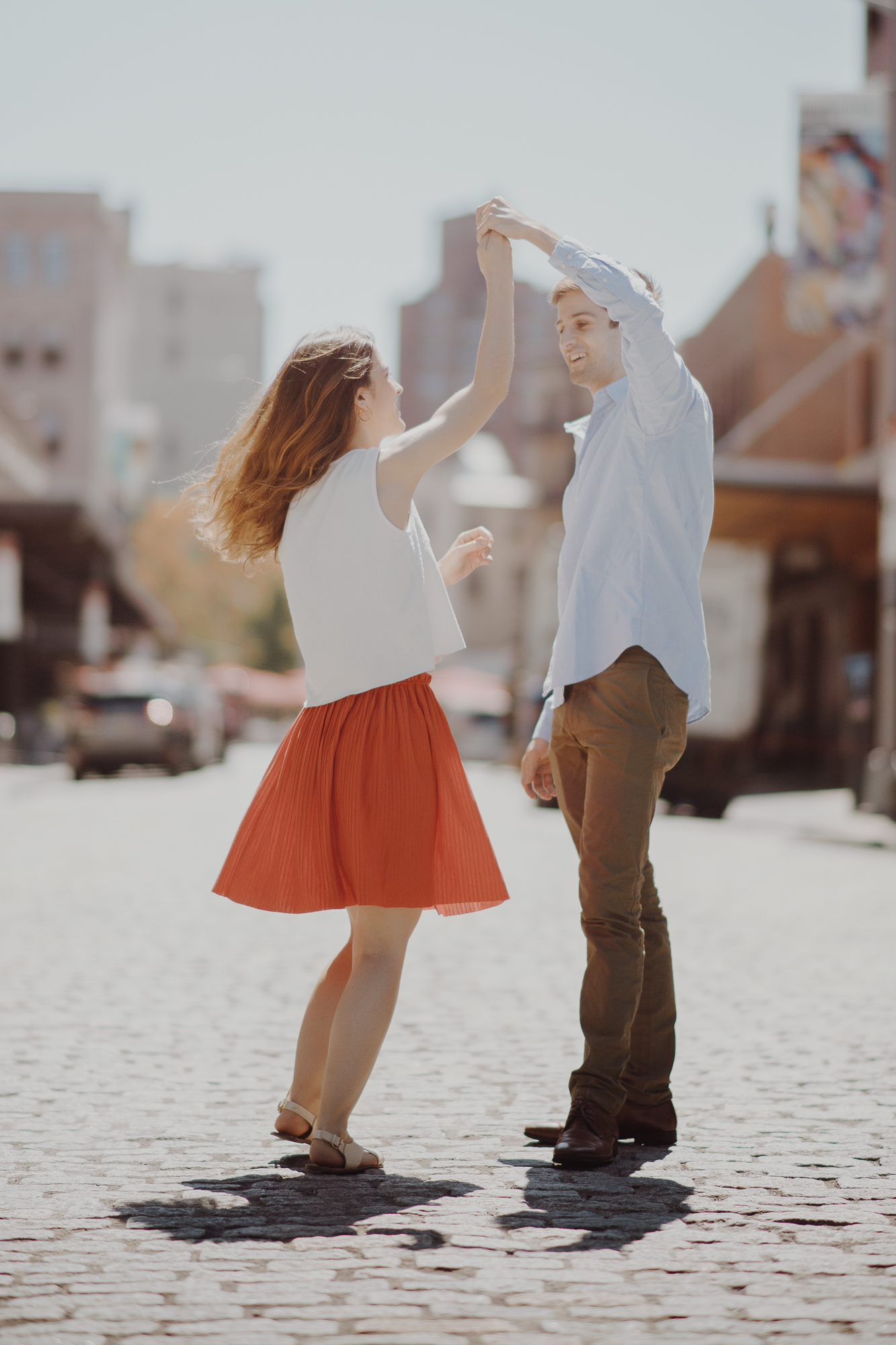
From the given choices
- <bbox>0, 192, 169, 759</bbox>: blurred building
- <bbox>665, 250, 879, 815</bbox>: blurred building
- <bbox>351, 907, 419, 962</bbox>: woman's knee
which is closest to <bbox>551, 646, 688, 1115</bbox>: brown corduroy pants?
<bbox>351, 907, 419, 962</bbox>: woman's knee

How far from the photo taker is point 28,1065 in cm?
506

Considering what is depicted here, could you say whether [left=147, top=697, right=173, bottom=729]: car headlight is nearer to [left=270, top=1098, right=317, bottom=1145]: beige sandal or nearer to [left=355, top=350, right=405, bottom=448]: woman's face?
[left=270, top=1098, right=317, bottom=1145]: beige sandal

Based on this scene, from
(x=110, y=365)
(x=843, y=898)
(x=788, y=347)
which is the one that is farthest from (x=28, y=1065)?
(x=110, y=365)

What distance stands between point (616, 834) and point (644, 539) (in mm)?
655

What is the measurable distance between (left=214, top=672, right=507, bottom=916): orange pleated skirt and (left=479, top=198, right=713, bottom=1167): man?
28 centimetres

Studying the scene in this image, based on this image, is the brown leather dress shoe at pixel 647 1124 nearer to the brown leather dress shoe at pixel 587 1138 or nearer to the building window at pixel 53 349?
the brown leather dress shoe at pixel 587 1138

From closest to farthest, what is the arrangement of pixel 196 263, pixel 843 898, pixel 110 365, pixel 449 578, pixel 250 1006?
pixel 449 578
pixel 250 1006
pixel 843 898
pixel 110 365
pixel 196 263

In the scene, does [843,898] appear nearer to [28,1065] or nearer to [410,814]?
[28,1065]

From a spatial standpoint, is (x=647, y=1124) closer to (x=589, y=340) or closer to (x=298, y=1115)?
(x=298, y=1115)

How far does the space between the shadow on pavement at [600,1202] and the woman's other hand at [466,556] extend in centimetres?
135

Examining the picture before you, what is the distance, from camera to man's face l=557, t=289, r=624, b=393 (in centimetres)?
405

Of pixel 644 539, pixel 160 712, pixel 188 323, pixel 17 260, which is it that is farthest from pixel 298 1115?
pixel 188 323

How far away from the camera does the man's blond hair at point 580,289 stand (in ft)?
13.1

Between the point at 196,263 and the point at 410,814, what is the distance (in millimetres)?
113197
